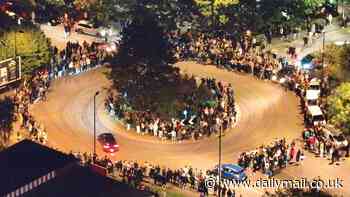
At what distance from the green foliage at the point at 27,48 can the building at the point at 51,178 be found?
92.0 ft

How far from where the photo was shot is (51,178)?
247 ft

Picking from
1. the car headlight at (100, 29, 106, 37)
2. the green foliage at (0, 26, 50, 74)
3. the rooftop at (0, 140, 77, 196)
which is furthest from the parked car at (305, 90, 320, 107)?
the rooftop at (0, 140, 77, 196)

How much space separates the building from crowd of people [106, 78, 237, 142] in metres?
20.6

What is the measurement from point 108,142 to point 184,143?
7.75 metres

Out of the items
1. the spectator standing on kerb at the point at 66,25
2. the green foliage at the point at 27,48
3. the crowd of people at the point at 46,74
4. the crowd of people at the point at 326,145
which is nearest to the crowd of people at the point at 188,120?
the crowd of people at the point at 46,74

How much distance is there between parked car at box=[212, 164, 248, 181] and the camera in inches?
3469

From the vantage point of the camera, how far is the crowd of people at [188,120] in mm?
97000

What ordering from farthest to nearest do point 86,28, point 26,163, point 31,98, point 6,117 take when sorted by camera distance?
point 86,28
point 31,98
point 6,117
point 26,163

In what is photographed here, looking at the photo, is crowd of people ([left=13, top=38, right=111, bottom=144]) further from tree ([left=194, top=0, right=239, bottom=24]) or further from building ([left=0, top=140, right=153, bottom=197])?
building ([left=0, top=140, right=153, bottom=197])

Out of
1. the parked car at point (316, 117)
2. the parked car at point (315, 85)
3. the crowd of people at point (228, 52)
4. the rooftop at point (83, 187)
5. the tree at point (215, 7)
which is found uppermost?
the tree at point (215, 7)

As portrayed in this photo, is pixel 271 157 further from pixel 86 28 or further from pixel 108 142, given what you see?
pixel 86 28

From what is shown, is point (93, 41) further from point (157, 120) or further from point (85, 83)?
point (157, 120)

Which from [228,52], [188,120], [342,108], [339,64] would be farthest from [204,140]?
[228,52]

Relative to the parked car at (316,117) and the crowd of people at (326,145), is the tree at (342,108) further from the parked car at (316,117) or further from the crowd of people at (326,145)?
the parked car at (316,117)
